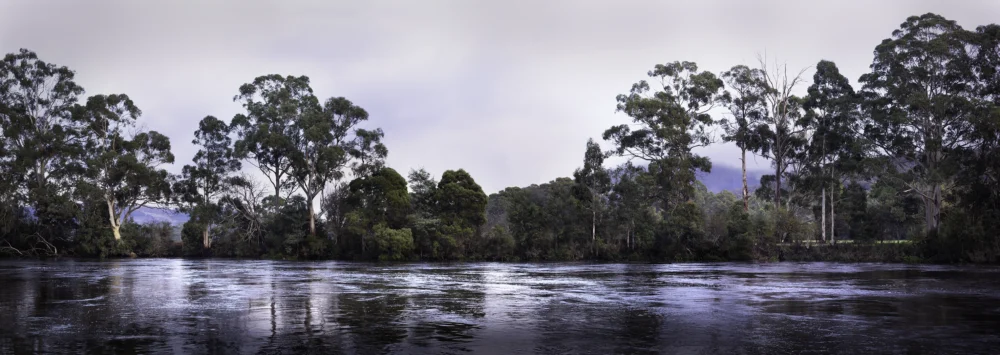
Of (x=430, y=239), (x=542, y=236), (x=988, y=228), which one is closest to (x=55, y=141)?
(x=430, y=239)

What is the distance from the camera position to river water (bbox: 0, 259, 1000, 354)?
1088 cm

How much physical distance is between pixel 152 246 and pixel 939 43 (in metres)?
70.1

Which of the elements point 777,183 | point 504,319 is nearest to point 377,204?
point 777,183

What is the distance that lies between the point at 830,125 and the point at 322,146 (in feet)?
149

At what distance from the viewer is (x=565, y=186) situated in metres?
66.7

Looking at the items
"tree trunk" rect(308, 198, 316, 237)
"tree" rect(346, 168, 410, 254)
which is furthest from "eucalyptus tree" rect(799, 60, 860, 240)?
"tree trunk" rect(308, 198, 316, 237)

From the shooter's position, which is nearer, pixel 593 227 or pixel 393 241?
pixel 393 241

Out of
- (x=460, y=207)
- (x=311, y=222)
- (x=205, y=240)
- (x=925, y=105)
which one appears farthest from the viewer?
(x=205, y=240)

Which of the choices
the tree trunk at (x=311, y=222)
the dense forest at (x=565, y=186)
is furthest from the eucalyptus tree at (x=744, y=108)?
the tree trunk at (x=311, y=222)

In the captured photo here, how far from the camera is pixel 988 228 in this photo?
4094cm

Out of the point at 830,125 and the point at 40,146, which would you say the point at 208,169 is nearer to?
the point at 40,146

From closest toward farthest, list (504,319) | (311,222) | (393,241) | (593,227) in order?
(504,319), (393,241), (593,227), (311,222)

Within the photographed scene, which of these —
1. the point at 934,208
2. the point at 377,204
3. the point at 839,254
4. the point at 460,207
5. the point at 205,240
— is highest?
the point at 377,204

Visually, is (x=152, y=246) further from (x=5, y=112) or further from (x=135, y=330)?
(x=135, y=330)
